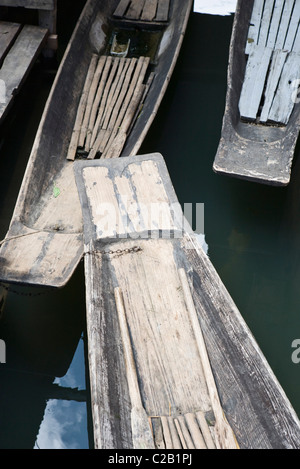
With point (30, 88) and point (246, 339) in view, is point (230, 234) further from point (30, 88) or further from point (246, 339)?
point (30, 88)

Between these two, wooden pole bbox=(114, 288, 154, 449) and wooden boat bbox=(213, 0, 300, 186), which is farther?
wooden boat bbox=(213, 0, 300, 186)

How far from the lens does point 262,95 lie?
5.27 m

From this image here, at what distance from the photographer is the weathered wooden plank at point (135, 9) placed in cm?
642

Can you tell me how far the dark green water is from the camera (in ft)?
11.6

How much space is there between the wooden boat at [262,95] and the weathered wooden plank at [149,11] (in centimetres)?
120

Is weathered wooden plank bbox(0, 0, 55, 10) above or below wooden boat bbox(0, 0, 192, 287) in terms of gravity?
above

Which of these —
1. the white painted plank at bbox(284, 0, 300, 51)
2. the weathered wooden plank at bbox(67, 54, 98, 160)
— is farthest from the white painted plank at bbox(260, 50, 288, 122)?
the weathered wooden plank at bbox(67, 54, 98, 160)

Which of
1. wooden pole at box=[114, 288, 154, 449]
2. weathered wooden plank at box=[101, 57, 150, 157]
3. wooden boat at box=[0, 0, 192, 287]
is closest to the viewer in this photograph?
wooden pole at box=[114, 288, 154, 449]

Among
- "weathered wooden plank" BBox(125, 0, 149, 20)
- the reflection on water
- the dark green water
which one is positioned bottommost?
the reflection on water

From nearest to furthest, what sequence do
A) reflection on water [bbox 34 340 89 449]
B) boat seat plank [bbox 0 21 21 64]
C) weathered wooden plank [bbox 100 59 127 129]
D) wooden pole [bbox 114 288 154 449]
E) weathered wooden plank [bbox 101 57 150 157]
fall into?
wooden pole [bbox 114 288 154 449], reflection on water [bbox 34 340 89 449], weathered wooden plank [bbox 101 57 150 157], weathered wooden plank [bbox 100 59 127 129], boat seat plank [bbox 0 21 21 64]

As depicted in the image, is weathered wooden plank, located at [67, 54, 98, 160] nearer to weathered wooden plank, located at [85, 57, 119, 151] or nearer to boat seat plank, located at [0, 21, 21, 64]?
weathered wooden plank, located at [85, 57, 119, 151]

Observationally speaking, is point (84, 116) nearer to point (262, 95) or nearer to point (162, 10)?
point (262, 95)

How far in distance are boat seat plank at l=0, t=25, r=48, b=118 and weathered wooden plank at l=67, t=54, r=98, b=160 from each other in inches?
21.6

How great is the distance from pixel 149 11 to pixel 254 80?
1882mm
